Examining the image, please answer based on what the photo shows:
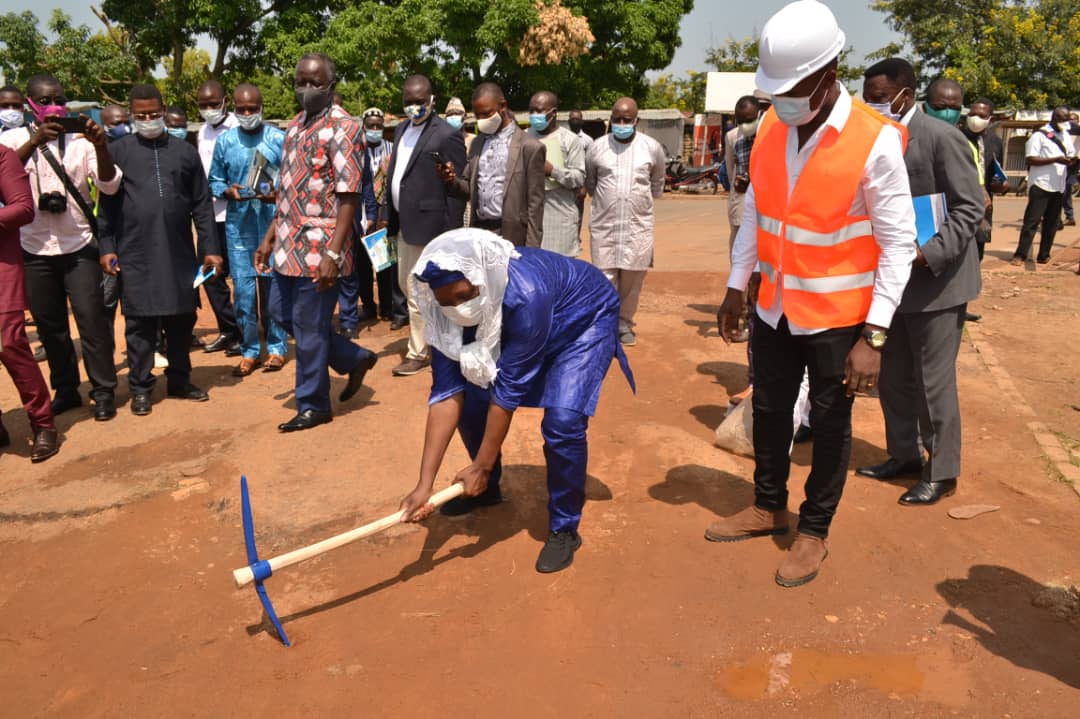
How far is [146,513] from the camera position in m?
4.06

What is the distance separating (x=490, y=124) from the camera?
233 inches

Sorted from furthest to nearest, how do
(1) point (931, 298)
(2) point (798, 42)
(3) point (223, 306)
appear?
(3) point (223, 306) < (1) point (931, 298) < (2) point (798, 42)

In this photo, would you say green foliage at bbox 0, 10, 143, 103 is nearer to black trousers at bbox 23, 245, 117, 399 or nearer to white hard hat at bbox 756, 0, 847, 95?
black trousers at bbox 23, 245, 117, 399

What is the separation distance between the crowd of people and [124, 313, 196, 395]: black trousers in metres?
0.02

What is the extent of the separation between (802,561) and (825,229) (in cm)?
131

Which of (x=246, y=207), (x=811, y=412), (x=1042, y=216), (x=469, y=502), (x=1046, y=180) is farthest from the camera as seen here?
(x=1042, y=216)

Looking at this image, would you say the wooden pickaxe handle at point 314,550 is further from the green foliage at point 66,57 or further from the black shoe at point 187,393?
the green foliage at point 66,57

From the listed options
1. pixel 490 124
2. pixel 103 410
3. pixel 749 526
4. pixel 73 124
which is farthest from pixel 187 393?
pixel 749 526

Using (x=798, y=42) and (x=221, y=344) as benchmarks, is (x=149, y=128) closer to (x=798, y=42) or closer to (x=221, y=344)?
(x=221, y=344)

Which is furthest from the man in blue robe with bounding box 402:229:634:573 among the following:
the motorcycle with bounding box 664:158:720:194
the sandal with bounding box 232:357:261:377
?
the motorcycle with bounding box 664:158:720:194

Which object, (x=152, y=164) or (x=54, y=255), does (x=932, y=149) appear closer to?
(x=152, y=164)

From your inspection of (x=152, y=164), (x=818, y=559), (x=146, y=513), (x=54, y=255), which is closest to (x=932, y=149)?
(x=818, y=559)

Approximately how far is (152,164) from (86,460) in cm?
185

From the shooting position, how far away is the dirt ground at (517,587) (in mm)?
2777
